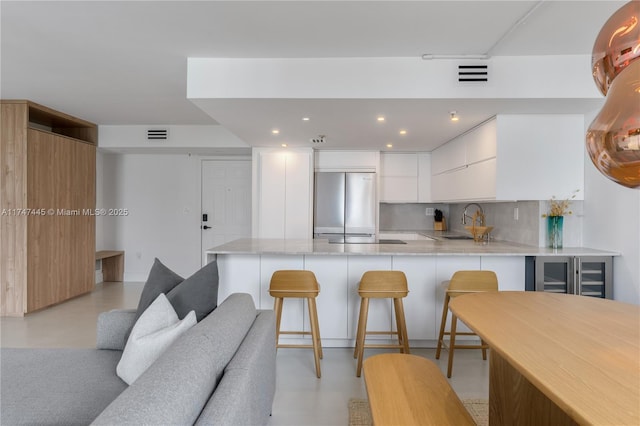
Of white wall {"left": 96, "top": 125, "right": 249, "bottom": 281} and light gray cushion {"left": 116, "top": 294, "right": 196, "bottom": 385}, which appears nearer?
light gray cushion {"left": 116, "top": 294, "right": 196, "bottom": 385}

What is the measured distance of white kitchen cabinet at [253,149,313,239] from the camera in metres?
4.71

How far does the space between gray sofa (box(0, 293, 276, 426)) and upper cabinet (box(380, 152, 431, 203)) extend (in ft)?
12.1

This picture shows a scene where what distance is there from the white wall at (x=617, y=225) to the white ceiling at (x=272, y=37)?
0.72 meters

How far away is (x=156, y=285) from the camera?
6.08ft

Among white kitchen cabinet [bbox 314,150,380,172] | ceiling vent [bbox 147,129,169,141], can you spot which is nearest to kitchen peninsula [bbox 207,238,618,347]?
white kitchen cabinet [bbox 314,150,380,172]

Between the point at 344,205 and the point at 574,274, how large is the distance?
2.77 meters

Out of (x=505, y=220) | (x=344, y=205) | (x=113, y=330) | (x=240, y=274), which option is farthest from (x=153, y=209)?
(x=505, y=220)

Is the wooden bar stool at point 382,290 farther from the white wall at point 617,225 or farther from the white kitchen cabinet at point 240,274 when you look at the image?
the white wall at point 617,225

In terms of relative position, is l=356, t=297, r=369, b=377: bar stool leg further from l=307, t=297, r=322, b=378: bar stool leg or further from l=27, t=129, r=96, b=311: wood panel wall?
l=27, t=129, r=96, b=311: wood panel wall

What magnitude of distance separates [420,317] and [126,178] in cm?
524

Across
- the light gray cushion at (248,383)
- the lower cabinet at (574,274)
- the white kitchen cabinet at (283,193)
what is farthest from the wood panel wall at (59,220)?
the lower cabinet at (574,274)

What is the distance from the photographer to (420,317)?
9.66 ft

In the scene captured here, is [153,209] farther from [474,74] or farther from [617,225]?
[617,225]

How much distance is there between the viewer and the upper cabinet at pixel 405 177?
5082mm
